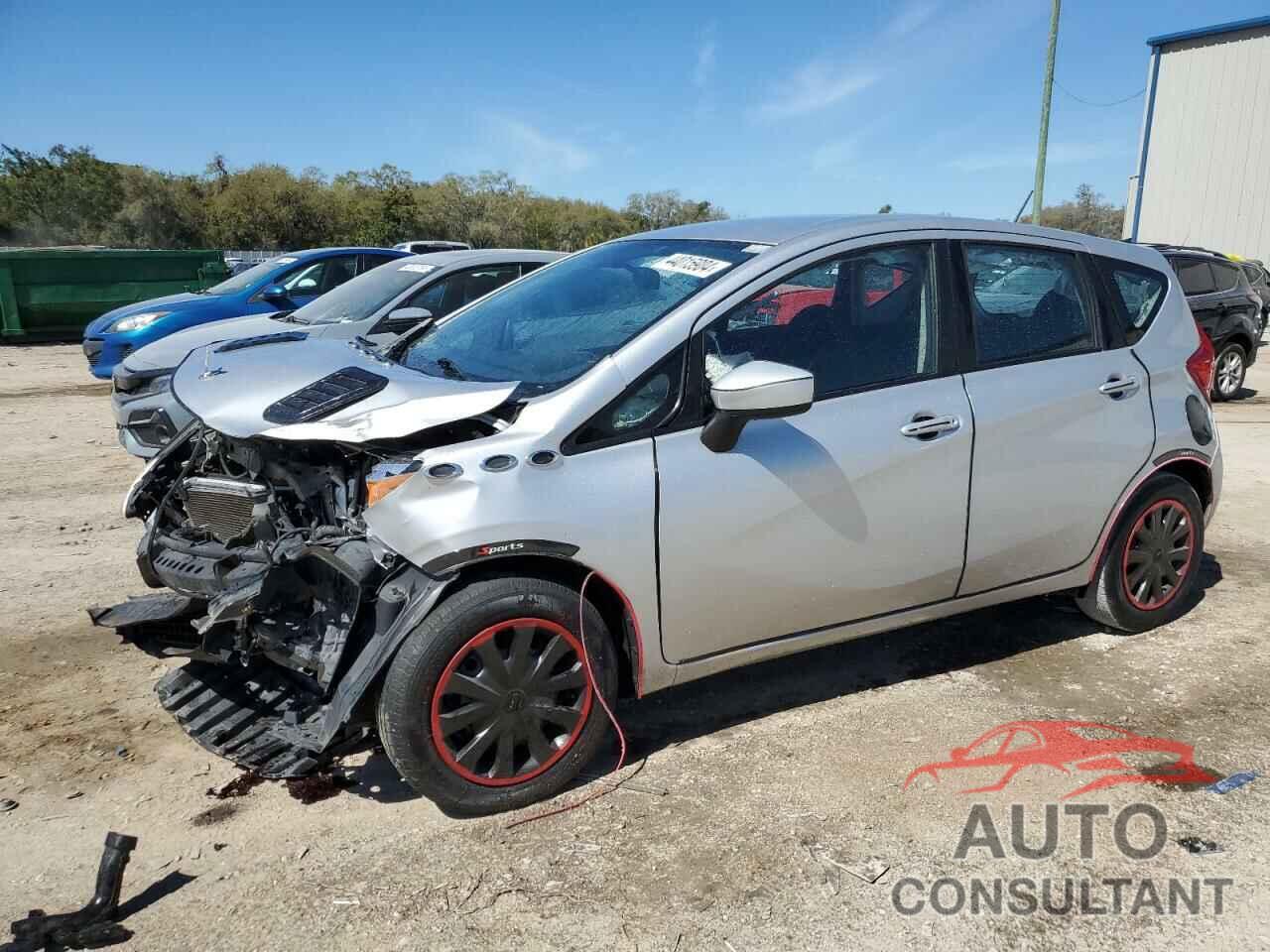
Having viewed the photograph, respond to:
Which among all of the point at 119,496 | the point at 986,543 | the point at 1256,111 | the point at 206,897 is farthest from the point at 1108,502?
the point at 1256,111

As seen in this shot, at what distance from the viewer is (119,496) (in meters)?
6.88

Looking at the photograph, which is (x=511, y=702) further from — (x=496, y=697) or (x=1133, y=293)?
(x=1133, y=293)

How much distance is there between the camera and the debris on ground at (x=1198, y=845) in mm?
2990

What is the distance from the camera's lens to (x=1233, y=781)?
3385mm

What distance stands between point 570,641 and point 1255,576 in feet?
14.3

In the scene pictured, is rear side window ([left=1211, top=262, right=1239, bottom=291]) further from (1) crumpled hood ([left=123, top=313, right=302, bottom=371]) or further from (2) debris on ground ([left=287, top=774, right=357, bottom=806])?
(2) debris on ground ([left=287, top=774, right=357, bottom=806])

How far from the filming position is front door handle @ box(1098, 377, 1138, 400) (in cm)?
412

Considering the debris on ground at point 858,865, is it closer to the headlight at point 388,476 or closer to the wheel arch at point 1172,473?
the headlight at point 388,476

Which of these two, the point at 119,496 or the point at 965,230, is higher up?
the point at 965,230

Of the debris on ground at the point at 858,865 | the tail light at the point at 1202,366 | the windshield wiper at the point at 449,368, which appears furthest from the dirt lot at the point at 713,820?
the windshield wiper at the point at 449,368

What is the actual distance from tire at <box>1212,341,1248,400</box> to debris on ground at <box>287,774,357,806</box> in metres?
12.1

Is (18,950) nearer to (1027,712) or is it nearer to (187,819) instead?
(187,819)

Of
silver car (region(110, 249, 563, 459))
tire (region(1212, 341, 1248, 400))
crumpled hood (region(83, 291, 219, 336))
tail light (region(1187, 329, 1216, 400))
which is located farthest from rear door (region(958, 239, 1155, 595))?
tire (region(1212, 341, 1248, 400))

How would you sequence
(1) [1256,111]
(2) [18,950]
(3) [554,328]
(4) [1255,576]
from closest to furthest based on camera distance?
(2) [18,950] → (3) [554,328] → (4) [1255,576] → (1) [1256,111]
